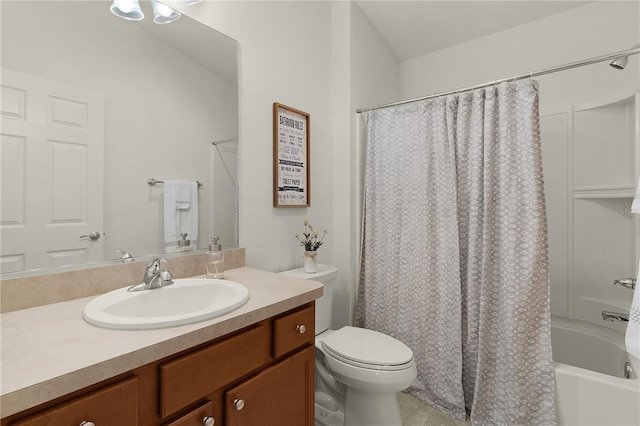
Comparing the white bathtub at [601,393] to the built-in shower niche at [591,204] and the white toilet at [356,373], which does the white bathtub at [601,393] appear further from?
the white toilet at [356,373]

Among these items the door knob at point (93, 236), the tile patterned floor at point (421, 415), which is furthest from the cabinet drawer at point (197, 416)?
the tile patterned floor at point (421, 415)

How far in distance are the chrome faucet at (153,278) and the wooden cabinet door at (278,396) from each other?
45 centimetres

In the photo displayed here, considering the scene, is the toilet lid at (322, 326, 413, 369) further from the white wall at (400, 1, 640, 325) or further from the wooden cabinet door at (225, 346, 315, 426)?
the white wall at (400, 1, 640, 325)

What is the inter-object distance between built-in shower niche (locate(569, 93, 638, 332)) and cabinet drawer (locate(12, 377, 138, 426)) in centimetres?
254

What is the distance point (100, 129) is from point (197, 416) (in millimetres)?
976

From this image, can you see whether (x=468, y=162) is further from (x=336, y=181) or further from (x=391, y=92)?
(x=391, y=92)

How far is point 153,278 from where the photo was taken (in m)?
1.08

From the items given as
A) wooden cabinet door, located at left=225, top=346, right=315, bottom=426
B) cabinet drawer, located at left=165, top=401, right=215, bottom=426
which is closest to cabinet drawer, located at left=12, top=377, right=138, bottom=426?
cabinet drawer, located at left=165, top=401, right=215, bottom=426

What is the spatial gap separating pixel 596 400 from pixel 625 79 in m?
1.96

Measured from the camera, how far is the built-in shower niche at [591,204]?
6.40ft

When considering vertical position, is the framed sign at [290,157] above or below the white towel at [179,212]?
above

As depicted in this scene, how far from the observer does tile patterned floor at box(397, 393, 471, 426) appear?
66.2 inches

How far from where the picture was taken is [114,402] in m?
→ 0.65

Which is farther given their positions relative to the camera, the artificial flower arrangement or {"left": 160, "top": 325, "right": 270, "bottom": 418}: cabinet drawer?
the artificial flower arrangement
